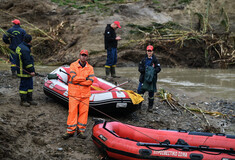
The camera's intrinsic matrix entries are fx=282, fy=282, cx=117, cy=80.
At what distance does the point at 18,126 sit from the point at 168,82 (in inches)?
254

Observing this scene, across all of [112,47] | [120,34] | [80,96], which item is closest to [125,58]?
[120,34]

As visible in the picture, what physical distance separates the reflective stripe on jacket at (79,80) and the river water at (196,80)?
4.55 meters

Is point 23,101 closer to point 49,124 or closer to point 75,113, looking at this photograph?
point 49,124

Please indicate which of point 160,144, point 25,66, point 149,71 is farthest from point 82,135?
point 149,71

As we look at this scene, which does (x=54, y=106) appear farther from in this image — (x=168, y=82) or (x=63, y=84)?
(x=168, y=82)

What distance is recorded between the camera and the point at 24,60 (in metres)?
6.04

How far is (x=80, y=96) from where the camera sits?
5066mm

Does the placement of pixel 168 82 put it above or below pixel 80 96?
below

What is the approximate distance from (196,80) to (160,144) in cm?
713

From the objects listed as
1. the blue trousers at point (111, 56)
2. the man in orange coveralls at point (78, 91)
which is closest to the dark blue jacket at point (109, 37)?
the blue trousers at point (111, 56)

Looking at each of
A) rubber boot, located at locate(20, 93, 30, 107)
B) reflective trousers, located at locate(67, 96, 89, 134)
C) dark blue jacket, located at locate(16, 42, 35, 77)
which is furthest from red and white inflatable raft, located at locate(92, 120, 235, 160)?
dark blue jacket, located at locate(16, 42, 35, 77)

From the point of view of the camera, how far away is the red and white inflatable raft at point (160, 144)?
4.21 m

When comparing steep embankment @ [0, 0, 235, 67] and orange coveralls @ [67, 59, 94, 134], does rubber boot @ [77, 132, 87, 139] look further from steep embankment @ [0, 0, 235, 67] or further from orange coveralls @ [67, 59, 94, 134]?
steep embankment @ [0, 0, 235, 67]

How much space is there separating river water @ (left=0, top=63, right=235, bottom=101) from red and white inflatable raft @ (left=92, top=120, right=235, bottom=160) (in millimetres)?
4175
